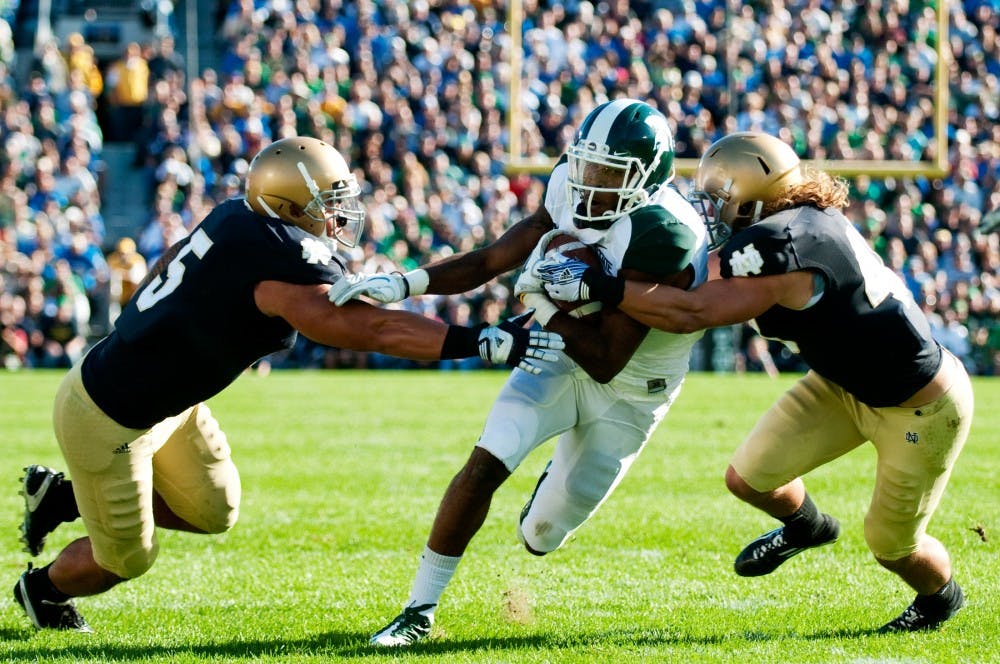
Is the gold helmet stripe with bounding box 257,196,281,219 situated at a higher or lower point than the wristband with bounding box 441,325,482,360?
higher

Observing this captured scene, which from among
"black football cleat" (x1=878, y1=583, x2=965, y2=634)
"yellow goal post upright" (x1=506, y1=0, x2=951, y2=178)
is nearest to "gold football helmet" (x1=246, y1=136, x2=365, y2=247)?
"black football cleat" (x1=878, y1=583, x2=965, y2=634)

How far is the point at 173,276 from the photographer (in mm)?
4102

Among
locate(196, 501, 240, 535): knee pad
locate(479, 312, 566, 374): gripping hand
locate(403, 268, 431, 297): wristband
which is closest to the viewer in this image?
locate(479, 312, 566, 374): gripping hand

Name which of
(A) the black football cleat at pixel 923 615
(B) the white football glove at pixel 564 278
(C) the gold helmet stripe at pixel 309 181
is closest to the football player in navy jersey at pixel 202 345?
(C) the gold helmet stripe at pixel 309 181

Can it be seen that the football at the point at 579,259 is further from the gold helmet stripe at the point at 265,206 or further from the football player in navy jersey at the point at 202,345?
the gold helmet stripe at the point at 265,206

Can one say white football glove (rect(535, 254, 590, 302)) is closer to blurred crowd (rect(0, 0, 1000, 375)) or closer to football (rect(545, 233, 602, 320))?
football (rect(545, 233, 602, 320))

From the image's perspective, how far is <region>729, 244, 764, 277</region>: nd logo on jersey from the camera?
3.97 m

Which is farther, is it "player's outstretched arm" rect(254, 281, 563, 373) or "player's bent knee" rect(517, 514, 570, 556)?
"player's bent knee" rect(517, 514, 570, 556)

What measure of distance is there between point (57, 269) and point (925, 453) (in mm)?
12278

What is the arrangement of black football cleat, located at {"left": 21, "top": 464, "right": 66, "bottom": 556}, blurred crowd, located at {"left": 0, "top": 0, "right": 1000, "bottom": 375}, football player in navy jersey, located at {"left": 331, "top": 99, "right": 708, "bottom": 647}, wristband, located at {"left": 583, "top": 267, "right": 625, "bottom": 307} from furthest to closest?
blurred crowd, located at {"left": 0, "top": 0, "right": 1000, "bottom": 375}, black football cleat, located at {"left": 21, "top": 464, "right": 66, "bottom": 556}, football player in navy jersey, located at {"left": 331, "top": 99, "right": 708, "bottom": 647}, wristband, located at {"left": 583, "top": 267, "right": 625, "bottom": 307}

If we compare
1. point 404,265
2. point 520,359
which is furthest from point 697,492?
point 404,265

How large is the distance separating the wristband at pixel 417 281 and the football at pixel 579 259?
0.44 meters

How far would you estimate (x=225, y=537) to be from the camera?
6086 millimetres

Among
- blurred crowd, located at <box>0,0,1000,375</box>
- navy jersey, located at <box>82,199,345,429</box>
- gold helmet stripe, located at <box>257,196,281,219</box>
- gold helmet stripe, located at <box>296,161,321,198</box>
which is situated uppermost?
gold helmet stripe, located at <box>296,161,321,198</box>
